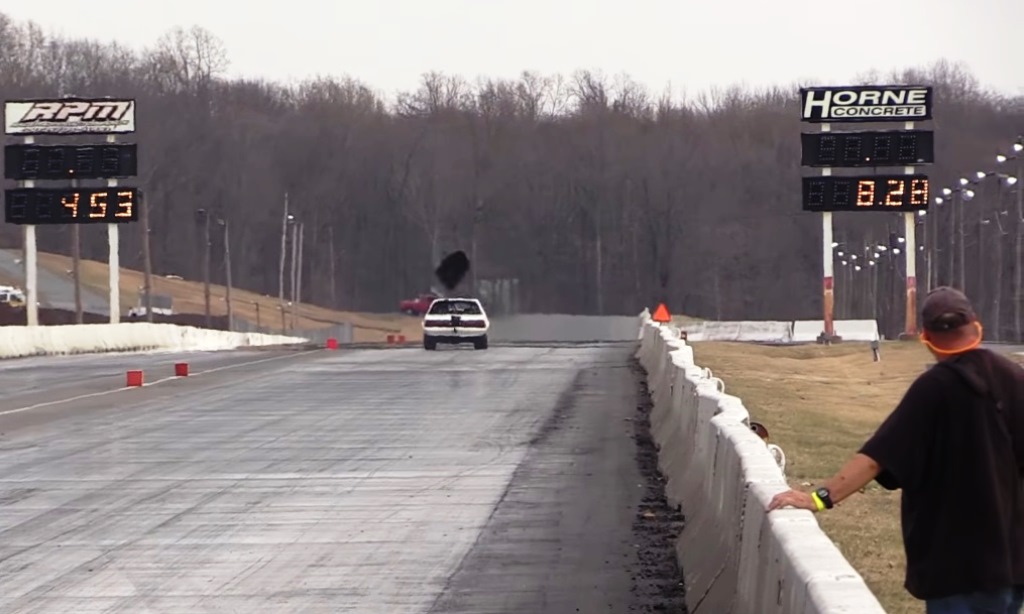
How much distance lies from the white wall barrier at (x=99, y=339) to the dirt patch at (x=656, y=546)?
3291cm

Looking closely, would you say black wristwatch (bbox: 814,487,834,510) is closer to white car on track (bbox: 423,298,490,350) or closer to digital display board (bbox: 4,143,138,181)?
white car on track (bbox: 423,298,490,350)

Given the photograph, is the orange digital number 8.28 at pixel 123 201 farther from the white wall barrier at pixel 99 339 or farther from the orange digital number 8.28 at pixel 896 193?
the orange digital number 8.28 at pixel 896 193

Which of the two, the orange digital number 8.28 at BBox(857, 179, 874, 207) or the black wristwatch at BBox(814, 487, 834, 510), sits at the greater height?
the orange digital number 8.28 at BBox(857, 179, 874, 207)

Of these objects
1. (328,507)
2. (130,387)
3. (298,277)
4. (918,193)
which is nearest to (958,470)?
(328,507)

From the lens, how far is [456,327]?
48.3 meters

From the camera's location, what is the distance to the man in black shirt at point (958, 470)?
5973 mm

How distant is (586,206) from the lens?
12500cm

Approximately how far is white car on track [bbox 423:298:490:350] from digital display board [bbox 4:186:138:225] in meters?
10.6

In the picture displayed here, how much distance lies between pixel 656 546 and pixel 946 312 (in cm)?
652

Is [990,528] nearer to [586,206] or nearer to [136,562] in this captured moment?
[136,562]

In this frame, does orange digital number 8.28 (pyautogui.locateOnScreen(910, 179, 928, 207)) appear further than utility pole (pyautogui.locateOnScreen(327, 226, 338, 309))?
No

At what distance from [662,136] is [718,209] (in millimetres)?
13273

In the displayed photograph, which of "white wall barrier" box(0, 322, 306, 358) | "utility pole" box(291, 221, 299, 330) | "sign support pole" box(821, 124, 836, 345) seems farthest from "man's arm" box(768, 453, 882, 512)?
"utility pole" box(291, 221, 299, 330)

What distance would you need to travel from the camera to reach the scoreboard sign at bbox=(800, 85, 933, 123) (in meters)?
54.2
